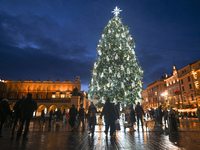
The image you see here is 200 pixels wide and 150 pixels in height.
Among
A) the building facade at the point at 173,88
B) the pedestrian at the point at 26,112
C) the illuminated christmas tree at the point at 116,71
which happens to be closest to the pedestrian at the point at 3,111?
the pedestrian at the point at 26,112

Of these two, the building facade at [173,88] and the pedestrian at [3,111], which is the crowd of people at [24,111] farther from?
the building facade at [173,88]

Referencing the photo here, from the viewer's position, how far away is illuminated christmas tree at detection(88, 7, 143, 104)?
15250 mm

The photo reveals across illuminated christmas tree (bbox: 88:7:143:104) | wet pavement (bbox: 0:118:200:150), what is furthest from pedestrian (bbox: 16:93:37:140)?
illuminated christmas tree (bbox: 88:7:143:104)

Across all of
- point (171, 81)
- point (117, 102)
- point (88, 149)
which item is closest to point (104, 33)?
point (117, 102)

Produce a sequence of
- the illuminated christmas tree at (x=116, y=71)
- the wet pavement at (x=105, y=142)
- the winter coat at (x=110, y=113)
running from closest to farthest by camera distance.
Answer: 1. the wet pavement at (x=105, y=142)
2. the winter coat at (x=110, y=113)
3. the illuminated christmas tree at (x=116, y=71)

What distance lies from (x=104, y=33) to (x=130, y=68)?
513cm

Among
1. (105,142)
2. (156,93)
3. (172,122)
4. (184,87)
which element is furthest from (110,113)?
(156,93)

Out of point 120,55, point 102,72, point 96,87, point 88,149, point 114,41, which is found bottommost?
point 88,149

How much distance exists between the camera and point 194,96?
38.8m

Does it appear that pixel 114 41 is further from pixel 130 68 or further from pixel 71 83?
pixel 71 83

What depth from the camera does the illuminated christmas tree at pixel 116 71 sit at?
50.0 ft

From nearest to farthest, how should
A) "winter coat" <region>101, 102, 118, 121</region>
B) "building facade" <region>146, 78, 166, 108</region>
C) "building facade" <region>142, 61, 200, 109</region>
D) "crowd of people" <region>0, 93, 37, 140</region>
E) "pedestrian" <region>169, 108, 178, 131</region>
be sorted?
"crowd of people" <region>0, 93, 37, 140</region> < "winter coat" <region>101, 102, 118, 121</region> < "pedestrian" <region>169, 108, 178, 131</region> < "building facade" <region>142, 61, 200, 109</region> < "building facade" <region>146, 78, 166, 108</region>

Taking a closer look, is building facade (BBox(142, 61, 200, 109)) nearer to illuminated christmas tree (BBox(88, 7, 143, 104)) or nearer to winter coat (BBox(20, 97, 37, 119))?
illuminated christmas tree (BBox(88, 7, 143, 104))

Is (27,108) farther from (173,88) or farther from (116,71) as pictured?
(173,88)
